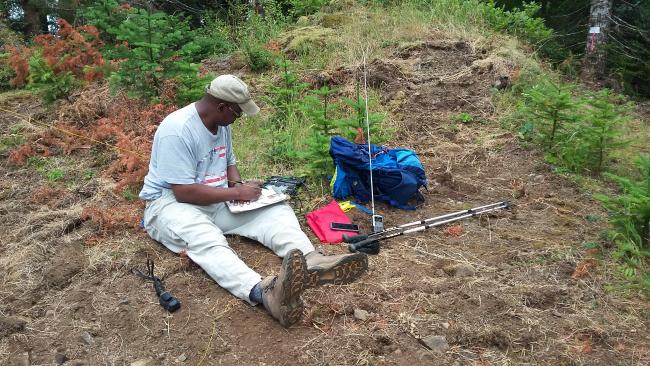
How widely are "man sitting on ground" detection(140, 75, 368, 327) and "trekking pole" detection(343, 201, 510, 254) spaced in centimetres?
47

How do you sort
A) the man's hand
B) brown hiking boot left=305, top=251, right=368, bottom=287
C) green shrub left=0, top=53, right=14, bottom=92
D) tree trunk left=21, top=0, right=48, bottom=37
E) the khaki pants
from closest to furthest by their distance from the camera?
1. brown hiking boot left=305, top=251, right=368, bottom=287
2. the khaki pants
3. the man's hand
4. green shrub left=0, top=53, right=14, bottom=92
5. tree trunk left=21, top=0, right=48, bottom=37

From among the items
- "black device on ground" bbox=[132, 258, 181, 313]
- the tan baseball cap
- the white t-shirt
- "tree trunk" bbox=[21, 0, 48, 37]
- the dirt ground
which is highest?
"tree trunk" bbox=[21, 0, 48, 37]

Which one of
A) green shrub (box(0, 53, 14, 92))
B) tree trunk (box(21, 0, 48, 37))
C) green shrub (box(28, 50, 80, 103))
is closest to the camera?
green shrub (box(28, 50, 80, 103))

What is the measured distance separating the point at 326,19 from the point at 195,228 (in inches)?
308

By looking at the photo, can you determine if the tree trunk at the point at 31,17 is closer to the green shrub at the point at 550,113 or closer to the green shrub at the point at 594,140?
the green shrub at the point at 550,113

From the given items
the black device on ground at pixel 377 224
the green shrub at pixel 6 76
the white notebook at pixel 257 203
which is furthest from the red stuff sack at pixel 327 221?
the green shrub at pixel 6 76

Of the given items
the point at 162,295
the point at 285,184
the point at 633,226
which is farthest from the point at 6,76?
the point at 633,226

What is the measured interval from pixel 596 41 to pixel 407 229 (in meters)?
8.11

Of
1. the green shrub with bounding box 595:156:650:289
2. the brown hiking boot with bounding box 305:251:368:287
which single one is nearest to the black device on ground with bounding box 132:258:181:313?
the brown hiking boot with bounding box 305:251:368:287

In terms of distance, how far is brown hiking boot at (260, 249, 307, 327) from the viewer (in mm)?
2684

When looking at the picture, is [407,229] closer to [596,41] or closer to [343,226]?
[343,226]

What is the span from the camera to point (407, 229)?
4.16 m

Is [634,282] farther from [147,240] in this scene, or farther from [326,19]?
[326,19]

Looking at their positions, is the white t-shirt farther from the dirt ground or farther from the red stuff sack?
the red stuff sack
